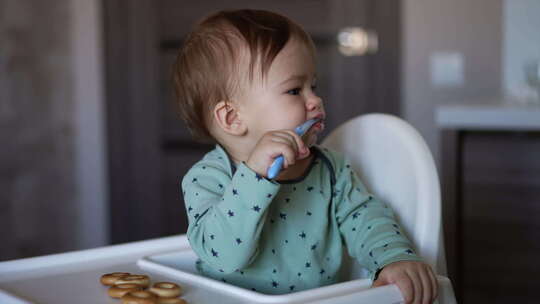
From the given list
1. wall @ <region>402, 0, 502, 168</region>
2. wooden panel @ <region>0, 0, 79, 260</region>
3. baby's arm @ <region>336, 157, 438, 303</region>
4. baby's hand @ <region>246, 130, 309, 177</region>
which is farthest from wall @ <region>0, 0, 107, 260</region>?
baby's hand @ <region>246, 130, 309, 177</region>

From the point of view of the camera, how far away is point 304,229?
103cm

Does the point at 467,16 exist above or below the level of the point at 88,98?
above

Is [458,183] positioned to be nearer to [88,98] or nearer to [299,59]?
[299,59]

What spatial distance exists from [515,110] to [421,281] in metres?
0.83

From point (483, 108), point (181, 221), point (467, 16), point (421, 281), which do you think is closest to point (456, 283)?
point (483, 108)

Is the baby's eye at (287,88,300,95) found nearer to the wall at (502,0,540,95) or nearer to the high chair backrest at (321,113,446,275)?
the high chair backrest at (321,113,446,275)

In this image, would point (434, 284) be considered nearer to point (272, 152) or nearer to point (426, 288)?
point (426, 288)

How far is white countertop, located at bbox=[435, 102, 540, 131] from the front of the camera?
1561 mm

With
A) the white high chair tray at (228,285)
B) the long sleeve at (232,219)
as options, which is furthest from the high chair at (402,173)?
the long sleeve at (232,219)

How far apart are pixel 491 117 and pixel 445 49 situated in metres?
1.00

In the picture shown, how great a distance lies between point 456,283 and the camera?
5.51 feet

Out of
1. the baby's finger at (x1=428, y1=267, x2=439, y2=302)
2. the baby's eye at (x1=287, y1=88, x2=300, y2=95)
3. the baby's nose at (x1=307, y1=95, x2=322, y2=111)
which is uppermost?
the baby's eye at (x1=287, y1=88, x2=300, y2=95)

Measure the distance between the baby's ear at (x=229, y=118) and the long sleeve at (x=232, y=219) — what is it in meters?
0.11

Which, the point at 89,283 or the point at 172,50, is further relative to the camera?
the point at 172,50
